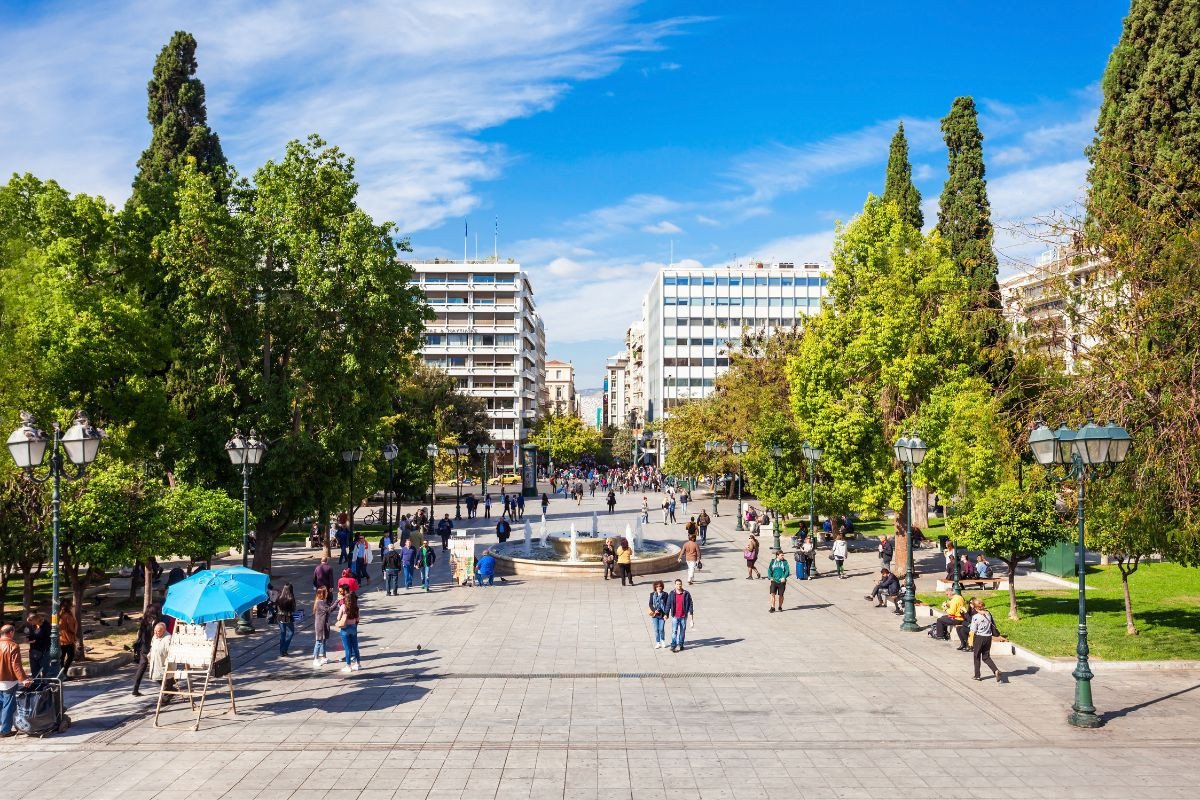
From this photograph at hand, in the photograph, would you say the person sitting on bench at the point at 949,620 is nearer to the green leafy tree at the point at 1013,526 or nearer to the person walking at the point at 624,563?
the green leafy tree at the point at 1013,526

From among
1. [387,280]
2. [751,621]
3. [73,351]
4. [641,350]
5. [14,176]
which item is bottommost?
[751,621]

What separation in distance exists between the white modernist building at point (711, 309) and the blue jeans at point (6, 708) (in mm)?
99601

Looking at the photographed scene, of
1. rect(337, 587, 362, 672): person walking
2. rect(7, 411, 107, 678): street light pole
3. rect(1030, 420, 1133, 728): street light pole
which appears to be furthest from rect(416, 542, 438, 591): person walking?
rect(1030, 420, 1133, 728): street light pole

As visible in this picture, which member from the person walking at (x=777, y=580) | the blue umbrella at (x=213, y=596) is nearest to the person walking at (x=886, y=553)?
the person walking at (x=777, y=580)

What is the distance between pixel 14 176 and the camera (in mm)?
24266

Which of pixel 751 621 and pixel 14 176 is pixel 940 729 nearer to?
pixel 751 621

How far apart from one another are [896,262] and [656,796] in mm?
22720

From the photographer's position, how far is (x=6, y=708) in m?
12.9

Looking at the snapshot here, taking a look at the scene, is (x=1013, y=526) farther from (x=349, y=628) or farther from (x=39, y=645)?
(x=39, y=645)

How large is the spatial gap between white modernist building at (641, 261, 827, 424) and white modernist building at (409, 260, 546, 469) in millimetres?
19638

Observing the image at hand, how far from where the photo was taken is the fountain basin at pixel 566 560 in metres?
28.8

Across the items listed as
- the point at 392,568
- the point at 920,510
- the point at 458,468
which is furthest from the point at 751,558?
the point at 458,468

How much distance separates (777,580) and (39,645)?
15800 mm

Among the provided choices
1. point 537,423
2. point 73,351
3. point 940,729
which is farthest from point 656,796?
point 537,423
